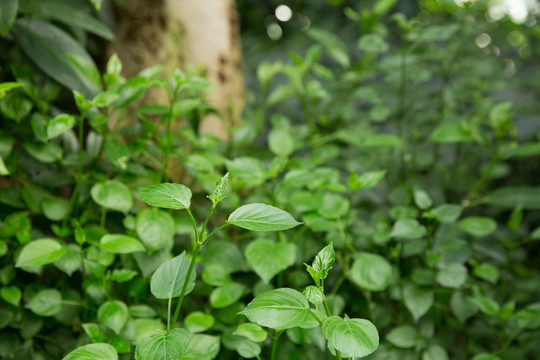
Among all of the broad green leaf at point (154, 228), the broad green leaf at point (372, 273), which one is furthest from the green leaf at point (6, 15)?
the broad green leaf at point (372, 273)

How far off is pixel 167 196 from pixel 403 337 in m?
0.58

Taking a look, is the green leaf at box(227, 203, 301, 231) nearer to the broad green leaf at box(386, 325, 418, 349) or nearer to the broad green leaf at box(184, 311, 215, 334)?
the broad green leaf at box(184, 311, 215, 334)

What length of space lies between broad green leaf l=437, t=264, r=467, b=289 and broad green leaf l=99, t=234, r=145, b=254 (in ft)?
1.91

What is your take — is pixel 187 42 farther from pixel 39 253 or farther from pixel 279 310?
pixel 279 310

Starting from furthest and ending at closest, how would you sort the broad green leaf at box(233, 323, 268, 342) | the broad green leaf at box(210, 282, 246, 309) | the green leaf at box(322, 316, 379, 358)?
the broad green leaf at box(210, 282, 246, 309) < the broad green leaf at box(233, 323, 268, 342) < the green leaf at box(322, 316, 379, 358)

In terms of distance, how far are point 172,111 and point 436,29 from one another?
0.74 m

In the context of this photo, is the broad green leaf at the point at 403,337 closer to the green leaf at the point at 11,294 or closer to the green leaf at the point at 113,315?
the green leaf at the point at 113,315

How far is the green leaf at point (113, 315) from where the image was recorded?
64 cm

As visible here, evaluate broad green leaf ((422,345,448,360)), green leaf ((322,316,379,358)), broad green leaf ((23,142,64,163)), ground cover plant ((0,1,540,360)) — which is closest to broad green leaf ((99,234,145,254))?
ground cover plant ((0,1,540,360))

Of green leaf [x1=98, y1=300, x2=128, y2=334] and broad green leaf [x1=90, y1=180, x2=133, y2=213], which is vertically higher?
broad green leaf [x1=90, y1=180, x2=133, y2=213]

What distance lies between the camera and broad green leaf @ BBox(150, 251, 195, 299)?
556 mm

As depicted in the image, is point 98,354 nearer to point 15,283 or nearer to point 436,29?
point 15,283

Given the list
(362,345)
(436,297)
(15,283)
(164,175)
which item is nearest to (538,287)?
(436,297)

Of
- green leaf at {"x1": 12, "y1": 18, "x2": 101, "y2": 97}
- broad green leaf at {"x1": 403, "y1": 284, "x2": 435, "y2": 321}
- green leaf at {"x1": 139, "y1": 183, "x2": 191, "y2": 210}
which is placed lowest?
broad green leaf at {"x1": 403, "y1": 284, "x2": 435, "y2": 321}
